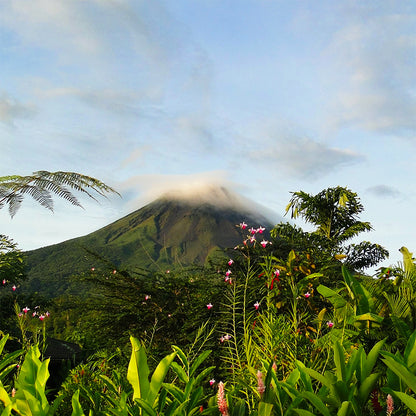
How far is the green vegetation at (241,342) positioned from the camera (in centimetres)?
133

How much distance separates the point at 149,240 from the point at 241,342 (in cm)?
11767

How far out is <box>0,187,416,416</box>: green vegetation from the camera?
1329mm

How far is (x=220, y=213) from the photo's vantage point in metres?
174

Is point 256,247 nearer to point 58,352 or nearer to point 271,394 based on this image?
point 271,394

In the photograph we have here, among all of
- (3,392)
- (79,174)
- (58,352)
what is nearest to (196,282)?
(79,174)

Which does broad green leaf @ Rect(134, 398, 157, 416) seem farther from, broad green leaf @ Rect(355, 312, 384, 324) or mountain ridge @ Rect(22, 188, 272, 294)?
mountain ridge @ Rect(22, 188, 272, 294)

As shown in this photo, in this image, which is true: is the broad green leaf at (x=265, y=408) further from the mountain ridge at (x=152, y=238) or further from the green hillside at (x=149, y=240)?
the mountain ridge at (x=152, y=238)

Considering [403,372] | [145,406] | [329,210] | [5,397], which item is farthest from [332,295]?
[329,210]

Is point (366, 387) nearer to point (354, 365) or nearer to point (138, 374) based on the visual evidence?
point (354, 365)

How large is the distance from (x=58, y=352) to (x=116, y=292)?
4.10m

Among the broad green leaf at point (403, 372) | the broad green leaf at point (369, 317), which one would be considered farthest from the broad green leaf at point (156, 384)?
the broad green leaf at point (369, 317)

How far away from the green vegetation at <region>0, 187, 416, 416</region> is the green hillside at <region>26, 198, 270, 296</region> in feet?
201

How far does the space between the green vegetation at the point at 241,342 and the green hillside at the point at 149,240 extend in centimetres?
6120

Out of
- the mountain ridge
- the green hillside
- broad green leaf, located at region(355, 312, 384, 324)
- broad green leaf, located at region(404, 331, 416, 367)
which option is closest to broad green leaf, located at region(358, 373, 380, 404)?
broad green leaf, located at region(404, 331, 416, 367)
